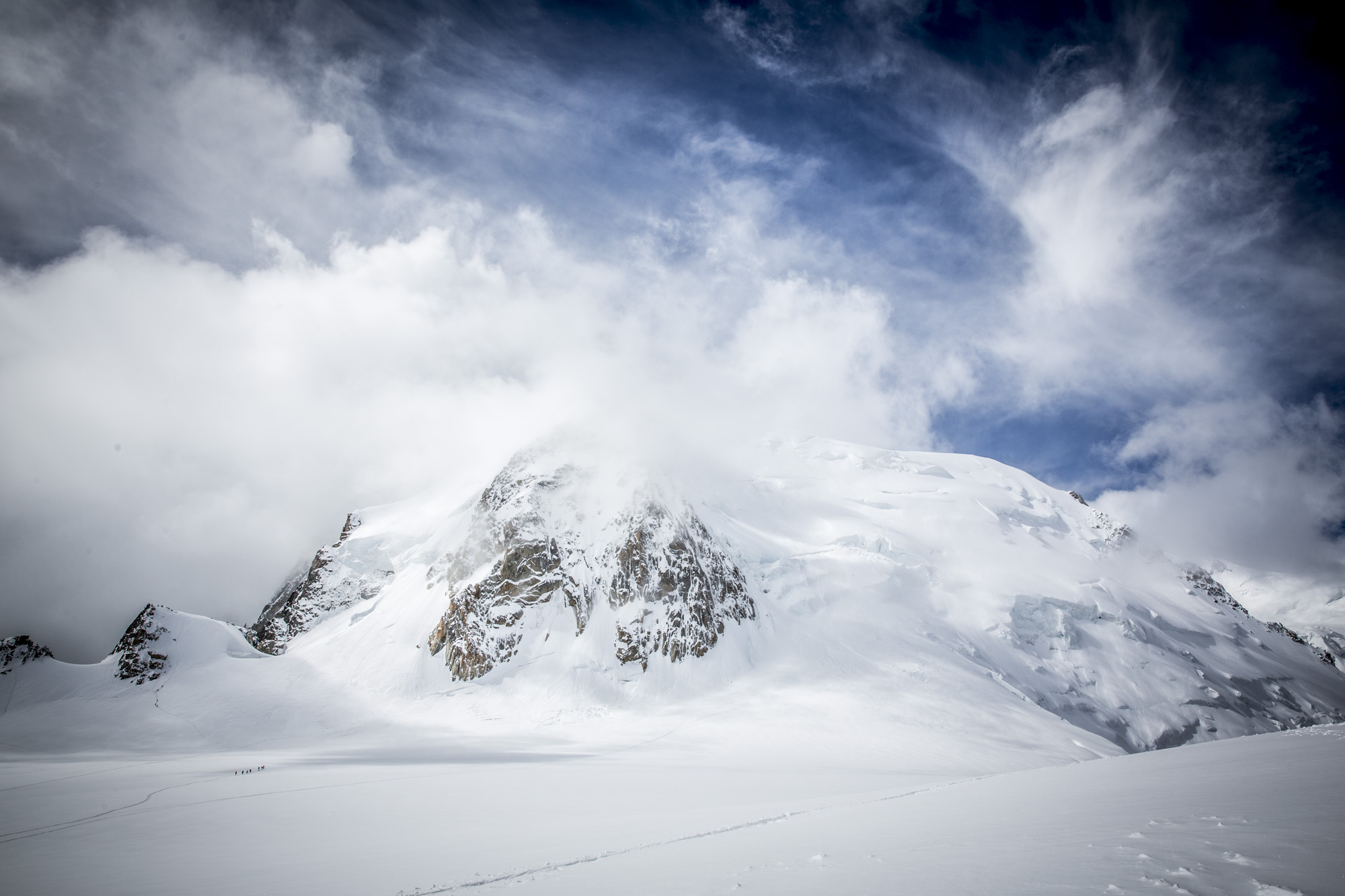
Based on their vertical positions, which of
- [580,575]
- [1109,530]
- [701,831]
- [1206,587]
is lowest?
[701,831]

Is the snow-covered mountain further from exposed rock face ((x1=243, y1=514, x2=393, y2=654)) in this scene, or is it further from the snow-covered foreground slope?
the snow-covered foreground slope

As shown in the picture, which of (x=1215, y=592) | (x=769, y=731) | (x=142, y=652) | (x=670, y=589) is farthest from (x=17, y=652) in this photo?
(x=1215, y=592)

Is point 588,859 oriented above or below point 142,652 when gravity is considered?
below

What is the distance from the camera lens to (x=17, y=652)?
7225cm

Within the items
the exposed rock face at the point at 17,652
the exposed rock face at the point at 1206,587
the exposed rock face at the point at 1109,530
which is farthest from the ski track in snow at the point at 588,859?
the exposed rock face at the point at 1206,587

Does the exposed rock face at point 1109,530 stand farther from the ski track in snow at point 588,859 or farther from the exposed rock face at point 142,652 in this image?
the exposed rock face at point 142,652

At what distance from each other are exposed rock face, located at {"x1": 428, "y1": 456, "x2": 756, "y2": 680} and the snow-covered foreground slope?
47754mm

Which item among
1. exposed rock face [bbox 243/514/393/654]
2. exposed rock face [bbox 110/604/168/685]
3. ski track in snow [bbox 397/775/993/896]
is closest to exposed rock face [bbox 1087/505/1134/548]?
ski track in snow [bbox 397/775/993/896]

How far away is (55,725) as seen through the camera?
63.5 meters

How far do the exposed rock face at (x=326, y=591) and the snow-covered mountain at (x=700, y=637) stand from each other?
514 millimetres

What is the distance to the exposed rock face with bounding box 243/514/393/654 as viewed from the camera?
349 ft

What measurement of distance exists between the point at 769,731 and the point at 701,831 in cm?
5209

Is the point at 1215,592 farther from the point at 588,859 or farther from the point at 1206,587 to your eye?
the point at 588,859

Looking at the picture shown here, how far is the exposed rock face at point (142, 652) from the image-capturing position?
75.7 metres
